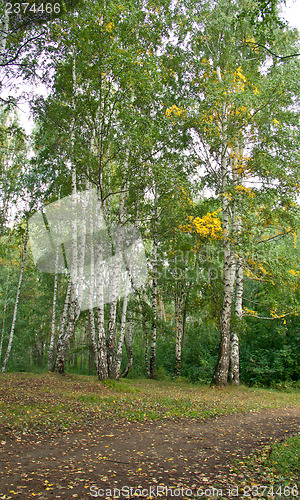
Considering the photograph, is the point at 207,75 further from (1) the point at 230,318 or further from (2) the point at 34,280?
(2) the point at 34,280

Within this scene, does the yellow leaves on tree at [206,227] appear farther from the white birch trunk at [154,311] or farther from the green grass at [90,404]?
the green grass at [90,404]

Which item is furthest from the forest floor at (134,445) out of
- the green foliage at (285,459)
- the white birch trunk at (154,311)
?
the white birch trunk at (154,311)

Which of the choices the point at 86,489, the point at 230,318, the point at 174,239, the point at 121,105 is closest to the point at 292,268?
the point at 230,318

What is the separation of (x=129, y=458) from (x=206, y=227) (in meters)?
9.94

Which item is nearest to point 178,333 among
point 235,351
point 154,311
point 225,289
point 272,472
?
point 154,311

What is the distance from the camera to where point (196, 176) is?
16188mm

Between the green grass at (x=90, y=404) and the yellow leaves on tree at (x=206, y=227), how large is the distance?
6440 mm

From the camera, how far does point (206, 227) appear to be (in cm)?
1334

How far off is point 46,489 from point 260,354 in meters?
16.7

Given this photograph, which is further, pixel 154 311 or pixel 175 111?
pixel 154 311

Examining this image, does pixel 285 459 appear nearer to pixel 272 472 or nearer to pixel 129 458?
pixel 272 472

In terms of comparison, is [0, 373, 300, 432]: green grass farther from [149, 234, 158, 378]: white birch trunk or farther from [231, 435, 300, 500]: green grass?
[149, 234, 158, 378]: white birch trunk

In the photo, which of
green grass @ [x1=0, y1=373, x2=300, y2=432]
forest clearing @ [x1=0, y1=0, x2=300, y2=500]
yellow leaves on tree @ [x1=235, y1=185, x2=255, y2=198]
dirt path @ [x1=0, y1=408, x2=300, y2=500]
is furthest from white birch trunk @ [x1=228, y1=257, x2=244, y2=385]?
dirt path @ [x1=0, y1=408, x2=300, y2=500]

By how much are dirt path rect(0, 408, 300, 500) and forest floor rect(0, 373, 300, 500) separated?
0.01 m
